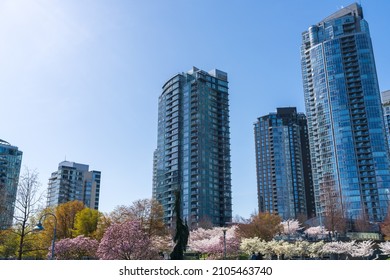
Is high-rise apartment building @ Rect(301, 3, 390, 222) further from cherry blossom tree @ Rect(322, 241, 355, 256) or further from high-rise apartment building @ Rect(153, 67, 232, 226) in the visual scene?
cherry blossom tree @ Rect(322, 241, 355, 256)

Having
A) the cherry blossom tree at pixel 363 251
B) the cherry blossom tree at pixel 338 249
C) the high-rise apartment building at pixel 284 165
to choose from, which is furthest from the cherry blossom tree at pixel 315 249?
the high-rise apartment building at pixel 284 165

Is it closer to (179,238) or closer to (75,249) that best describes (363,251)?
(179,238)

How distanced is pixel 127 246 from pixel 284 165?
136263 mm

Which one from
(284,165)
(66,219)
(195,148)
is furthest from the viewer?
(284,165)

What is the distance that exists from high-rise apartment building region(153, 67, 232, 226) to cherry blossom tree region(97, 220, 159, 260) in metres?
66.9

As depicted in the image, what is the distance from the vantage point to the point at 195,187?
110 meters

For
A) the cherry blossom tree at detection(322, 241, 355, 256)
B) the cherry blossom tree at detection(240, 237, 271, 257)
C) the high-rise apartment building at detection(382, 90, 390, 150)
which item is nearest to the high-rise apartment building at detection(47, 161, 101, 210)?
the cherry blossom tree at detection(240, 237, 271, 257)

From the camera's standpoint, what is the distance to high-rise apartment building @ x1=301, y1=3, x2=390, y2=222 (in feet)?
371

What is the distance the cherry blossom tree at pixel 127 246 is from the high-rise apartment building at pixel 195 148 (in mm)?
66850

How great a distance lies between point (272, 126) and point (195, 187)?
75639 millimetres

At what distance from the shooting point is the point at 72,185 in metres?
171

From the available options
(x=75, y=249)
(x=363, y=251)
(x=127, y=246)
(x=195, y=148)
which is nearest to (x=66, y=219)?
(x=75, y=249)
